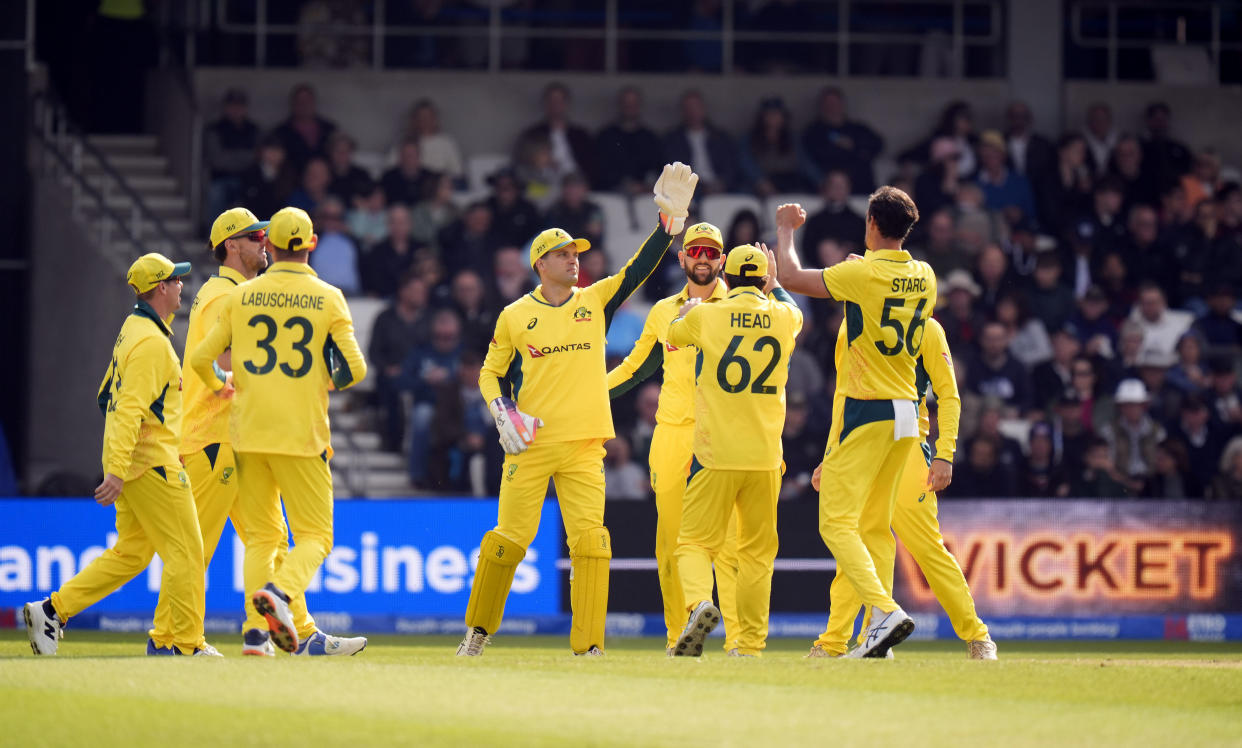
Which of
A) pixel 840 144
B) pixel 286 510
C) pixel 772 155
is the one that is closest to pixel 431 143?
pixel 772 155

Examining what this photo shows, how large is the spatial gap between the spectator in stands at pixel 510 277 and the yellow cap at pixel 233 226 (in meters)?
8.27

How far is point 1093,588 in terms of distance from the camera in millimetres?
16578

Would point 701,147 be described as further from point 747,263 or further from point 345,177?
point 747,263

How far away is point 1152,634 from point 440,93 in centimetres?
1104

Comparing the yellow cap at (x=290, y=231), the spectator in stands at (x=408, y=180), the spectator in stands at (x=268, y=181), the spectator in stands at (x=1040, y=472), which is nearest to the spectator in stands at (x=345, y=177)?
the spectator in stands at (x=408, y=180)

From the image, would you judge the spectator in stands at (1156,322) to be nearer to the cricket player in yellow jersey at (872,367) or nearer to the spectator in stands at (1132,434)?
the spectator in stands at (1132,434)

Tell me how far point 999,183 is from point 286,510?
13.7 meters

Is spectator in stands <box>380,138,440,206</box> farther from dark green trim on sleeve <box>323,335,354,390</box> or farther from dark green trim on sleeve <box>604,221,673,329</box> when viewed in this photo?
dark green trim on sleeve <box>323,335,354,390</box>

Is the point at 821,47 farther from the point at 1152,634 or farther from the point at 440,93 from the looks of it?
the point at 1152,634

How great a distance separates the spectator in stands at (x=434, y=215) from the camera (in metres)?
20.4

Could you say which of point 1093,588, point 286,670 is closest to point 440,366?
point 1093,588

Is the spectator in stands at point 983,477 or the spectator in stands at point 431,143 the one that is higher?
the spectator in stands at point 431,143

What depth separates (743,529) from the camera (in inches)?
431

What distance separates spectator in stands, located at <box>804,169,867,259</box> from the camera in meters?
20.3
